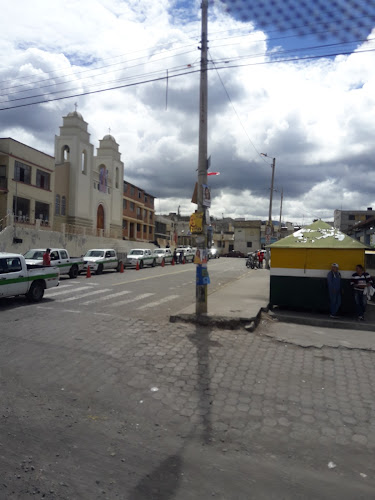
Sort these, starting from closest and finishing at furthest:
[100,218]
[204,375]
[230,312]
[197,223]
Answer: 1. [204,375]
2. [197,223]
3. [230,312]
4. [100,218]

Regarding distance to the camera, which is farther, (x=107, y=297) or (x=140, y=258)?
(x=140, y=258)

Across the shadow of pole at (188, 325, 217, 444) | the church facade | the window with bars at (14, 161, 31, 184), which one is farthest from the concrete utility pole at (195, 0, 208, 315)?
the church facade

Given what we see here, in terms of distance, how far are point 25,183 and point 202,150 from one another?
24.3 metres

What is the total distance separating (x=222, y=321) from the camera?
8.49 m

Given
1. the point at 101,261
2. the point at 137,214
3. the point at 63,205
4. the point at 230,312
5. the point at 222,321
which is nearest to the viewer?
the point at 222,321

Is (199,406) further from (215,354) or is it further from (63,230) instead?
(63,230)

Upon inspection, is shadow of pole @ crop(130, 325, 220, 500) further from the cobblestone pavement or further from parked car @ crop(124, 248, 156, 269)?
parked car @ crop(124, 248, 156, 269)

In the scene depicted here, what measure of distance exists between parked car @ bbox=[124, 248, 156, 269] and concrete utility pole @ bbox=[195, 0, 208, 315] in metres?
19.9

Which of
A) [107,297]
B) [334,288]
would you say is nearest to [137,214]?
[107,297]

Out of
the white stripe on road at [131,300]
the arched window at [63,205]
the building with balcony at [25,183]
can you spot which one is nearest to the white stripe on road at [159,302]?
the white stripe on road at [131,300]

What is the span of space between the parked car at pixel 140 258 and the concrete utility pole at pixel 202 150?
19.9 metres

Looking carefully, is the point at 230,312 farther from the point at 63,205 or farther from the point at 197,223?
the point at 63,205

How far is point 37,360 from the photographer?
6.02 meters

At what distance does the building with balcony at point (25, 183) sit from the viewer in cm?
2747
